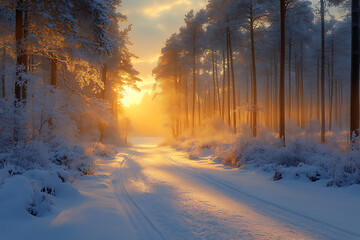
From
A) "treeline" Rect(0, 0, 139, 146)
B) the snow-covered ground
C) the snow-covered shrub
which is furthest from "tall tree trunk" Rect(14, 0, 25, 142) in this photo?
the snow-covered shrub

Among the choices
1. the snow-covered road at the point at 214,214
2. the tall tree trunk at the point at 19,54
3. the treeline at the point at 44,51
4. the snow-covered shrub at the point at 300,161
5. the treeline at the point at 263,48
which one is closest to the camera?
the snow-covered road at the point at 214,214

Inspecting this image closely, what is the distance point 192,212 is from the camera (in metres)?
4.39

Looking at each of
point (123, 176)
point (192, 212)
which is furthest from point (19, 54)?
point (192, 212)

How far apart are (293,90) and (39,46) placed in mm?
52285

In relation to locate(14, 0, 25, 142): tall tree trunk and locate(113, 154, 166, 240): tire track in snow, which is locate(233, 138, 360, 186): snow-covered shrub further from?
locate(14, 0, 25, 142): tall tree trunk

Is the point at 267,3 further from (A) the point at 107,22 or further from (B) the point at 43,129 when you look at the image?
(B) the point at 43,129

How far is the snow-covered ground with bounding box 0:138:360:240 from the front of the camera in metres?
3.32

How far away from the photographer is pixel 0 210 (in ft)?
10.9

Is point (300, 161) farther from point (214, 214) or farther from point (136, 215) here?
point (136, 215)

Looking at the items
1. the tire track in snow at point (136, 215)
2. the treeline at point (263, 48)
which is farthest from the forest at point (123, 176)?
the treeline at point (263, 48)

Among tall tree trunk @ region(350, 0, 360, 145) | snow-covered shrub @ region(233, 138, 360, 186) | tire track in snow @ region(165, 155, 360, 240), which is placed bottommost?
tire track in snow @ region(165, 155, 360, 240)

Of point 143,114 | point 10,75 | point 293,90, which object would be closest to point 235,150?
point 10,75

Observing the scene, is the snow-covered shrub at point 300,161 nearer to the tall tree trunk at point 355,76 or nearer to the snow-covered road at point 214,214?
the snow-covered road at point 214,214

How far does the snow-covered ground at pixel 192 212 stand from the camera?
3.32 m
